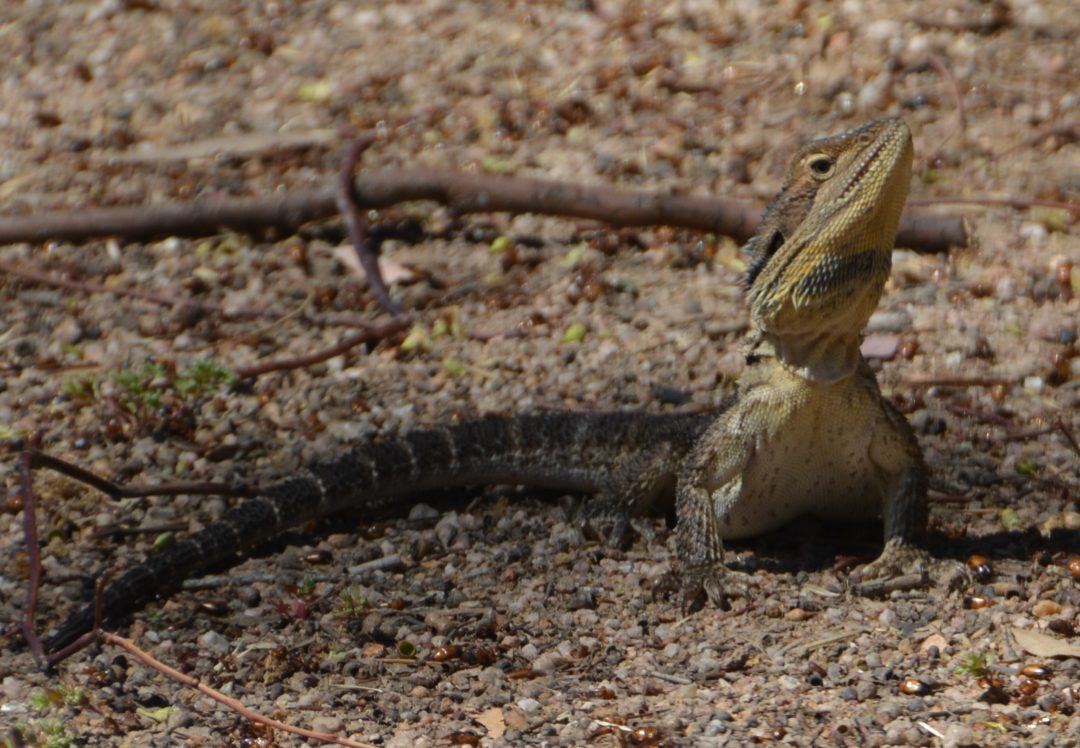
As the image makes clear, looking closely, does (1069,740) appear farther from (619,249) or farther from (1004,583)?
(619,249)

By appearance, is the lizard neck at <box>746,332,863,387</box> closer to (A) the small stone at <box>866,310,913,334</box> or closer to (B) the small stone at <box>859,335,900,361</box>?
(B) the small stone at <box>859,335,900,361</box>

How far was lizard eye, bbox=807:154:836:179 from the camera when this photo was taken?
463cm

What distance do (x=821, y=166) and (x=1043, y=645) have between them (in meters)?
1.61

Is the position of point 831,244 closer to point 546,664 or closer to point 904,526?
point 904,526

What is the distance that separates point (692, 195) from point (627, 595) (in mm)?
3098

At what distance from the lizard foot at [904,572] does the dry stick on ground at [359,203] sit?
9.62 ft

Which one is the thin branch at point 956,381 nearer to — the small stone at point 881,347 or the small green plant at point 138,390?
the small stone at point 881,347

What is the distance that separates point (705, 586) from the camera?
15.9 feet

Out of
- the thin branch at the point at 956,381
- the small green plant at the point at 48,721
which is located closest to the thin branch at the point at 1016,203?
the thin branch at the point at 956,381

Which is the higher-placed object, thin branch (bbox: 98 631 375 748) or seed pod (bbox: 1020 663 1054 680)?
seed pod (bbox: 1020 663 1054 680)

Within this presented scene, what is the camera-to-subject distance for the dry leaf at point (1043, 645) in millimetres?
4297

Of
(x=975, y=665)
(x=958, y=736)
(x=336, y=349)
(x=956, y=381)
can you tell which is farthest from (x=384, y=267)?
(x=958, y=736)

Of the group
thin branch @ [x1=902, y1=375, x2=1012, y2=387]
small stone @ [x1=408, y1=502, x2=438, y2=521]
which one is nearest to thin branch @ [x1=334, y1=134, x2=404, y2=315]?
small stone @ [x1=408, y1=502, x2=438, y2=521]

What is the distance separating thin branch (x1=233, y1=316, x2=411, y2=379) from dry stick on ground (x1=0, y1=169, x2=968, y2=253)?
1.00 metres
